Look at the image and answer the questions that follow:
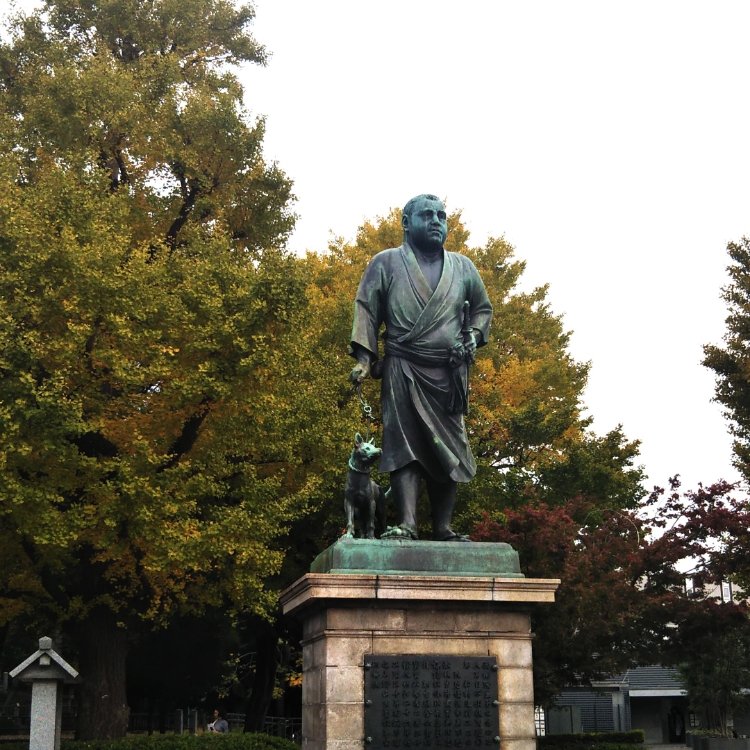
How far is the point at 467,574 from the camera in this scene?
7.35 meters

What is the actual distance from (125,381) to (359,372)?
26.9 ft

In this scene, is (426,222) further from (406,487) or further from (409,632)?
(409,632)

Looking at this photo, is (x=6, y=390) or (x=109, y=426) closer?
(x=6, y=390)

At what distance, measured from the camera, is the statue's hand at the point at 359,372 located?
25.8ft

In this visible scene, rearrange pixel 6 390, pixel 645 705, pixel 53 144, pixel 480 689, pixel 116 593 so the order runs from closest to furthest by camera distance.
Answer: pixel 480 689, pixel 6 390, pixel 116 593, pixel 53 144, pixel 645 705

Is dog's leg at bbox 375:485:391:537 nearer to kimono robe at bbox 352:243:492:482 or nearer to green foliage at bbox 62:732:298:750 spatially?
kimono robe at bbox 352:243:492:482

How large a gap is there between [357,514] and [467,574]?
1.06m

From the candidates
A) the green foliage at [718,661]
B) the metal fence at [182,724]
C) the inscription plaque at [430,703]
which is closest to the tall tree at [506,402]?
the green foliage at [718,661]

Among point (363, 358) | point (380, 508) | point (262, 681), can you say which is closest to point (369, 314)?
point (363, 358)

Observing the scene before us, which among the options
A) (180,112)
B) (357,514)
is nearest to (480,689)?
(357,514)

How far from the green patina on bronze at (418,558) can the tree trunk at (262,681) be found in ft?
55.4

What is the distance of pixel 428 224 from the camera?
8336 millimetres

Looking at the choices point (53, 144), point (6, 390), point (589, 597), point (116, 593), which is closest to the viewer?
point (6, 390)

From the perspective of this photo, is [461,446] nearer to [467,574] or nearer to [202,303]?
[467,574]
